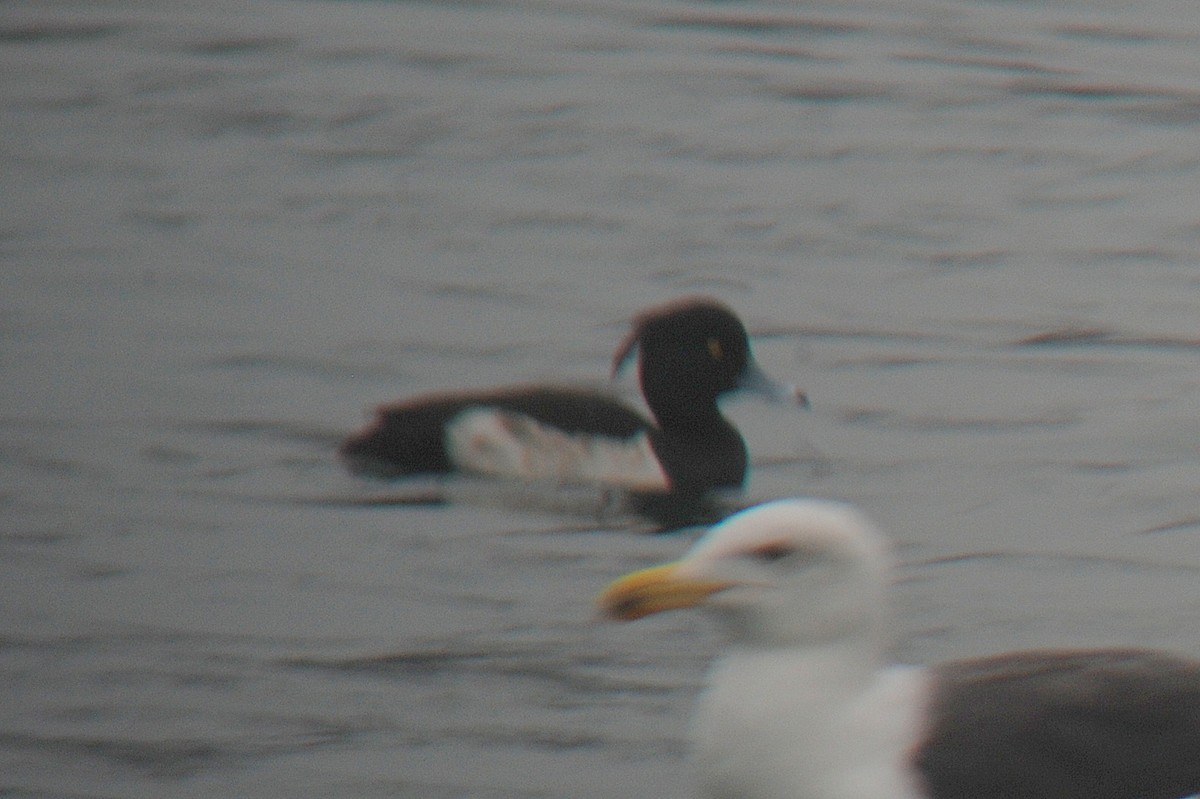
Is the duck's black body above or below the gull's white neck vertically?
below

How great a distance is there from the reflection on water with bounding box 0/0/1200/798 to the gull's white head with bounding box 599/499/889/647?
1321 mm

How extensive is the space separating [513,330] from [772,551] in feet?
23.3

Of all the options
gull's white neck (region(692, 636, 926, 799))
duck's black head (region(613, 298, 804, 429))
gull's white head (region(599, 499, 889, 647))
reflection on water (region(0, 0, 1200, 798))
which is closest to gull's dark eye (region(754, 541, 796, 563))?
gull's white head (region(599, 499, 889, 647))

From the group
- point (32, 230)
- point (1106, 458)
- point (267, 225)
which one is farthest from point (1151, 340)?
point (32, 230)

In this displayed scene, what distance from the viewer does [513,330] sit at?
13109 millimetres

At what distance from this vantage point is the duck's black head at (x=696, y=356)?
36.4 feet

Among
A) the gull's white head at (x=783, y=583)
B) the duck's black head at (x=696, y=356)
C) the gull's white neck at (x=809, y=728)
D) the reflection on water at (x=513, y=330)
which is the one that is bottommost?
the reflection on water at (x=513, y=330)

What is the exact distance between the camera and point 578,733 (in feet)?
25.5

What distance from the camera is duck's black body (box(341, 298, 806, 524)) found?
35.1 feet

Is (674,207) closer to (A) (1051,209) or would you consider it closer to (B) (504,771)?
(A) (1051,209)

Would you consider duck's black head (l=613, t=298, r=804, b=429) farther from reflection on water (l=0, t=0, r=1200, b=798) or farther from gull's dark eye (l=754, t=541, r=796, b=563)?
gull's dark eye (l=754, t=541, r=796, b=563)

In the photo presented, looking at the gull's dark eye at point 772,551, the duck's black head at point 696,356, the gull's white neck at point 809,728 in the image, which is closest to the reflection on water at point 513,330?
the duck's black head at point 696,356

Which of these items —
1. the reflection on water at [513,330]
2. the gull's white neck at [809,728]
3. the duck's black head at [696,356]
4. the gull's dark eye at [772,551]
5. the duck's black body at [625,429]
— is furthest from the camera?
the duck's black head at [696,356]

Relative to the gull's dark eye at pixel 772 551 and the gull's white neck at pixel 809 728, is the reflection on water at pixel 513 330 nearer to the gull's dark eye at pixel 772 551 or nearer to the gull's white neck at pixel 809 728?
the gull's white neck at pixel 809 728
